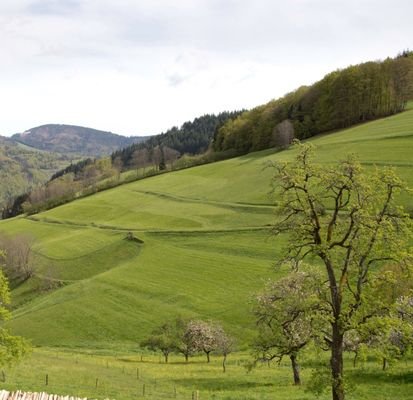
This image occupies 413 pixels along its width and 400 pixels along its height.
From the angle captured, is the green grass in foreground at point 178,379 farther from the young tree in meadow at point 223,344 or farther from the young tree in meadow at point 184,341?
the young tree in meadow at point 184,341

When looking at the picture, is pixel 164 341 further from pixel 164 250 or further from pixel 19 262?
pixel 19 262

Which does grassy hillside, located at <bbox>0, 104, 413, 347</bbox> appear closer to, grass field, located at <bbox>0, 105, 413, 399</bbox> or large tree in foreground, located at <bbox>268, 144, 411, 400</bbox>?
grass field, located at <bbox>0, 105, 413, 399</bbox>

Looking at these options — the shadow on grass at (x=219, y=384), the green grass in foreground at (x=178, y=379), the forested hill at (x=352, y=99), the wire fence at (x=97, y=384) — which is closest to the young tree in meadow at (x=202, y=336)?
the green grass in foreground at (x=178, y=379)

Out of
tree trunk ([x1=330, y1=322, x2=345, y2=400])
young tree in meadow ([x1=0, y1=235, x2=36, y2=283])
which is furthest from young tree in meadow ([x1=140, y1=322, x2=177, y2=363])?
young tree in meadow ([x1=0, y1=235, x2=36, y2=283])

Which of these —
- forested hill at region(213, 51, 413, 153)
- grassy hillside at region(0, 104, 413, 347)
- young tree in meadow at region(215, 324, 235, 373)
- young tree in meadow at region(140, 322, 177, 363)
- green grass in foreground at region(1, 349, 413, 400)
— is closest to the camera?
green grass in foreground at region(1, 349, 413, 400)

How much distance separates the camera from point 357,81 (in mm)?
172625

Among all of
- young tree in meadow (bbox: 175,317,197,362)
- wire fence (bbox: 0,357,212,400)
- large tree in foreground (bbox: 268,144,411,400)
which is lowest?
young tree in meadow (bbox: 175,317,197,362)

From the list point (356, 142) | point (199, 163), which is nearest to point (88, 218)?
point (199, 163)

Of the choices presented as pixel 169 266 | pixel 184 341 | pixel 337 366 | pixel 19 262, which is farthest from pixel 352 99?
pixel 337 366

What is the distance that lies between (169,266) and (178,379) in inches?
1883

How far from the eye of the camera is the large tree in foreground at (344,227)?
83.7 feet

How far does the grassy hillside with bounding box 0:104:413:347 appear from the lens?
7781cm

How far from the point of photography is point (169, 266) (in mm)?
95625

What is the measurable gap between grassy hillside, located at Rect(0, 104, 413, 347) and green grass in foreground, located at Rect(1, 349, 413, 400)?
1413cm
